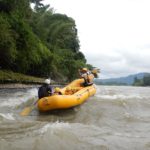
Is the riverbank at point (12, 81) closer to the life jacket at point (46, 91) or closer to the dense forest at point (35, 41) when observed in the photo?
the dense forest at point (35, 41)

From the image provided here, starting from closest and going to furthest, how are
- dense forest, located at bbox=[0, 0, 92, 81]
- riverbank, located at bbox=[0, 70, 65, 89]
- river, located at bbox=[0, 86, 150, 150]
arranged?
river, located at bbox=[0, 86, 150, 150]
riverbank, located at bbox=[0, 70, 65, 89]
dense forest, located at bbox=[0, 0, 92, 81]

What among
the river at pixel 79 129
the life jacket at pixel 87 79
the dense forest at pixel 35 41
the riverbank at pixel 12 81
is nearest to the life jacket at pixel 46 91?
the river at pixel 79 129

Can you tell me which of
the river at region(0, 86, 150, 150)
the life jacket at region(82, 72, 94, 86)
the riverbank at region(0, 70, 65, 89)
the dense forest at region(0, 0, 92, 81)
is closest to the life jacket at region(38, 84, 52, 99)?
the river at region(0, 86, 150, 150)

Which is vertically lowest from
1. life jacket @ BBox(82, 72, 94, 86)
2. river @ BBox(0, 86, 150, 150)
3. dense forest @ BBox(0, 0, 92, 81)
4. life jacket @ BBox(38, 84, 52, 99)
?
river @ BBox(0, 86, 150, 150)

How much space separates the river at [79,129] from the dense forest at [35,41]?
35.9ft

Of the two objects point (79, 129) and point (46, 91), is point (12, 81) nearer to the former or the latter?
point (46, 91)

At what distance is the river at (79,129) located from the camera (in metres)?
6.72

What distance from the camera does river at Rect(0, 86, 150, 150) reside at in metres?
6.72

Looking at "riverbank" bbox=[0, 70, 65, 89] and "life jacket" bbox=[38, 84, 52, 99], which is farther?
"riverbank" bbox=[0, 70, 65, 89]

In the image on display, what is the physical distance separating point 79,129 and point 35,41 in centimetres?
1983

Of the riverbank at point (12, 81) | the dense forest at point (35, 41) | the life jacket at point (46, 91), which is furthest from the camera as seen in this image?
the dense forest at point (35, 41)

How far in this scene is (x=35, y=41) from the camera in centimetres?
2741

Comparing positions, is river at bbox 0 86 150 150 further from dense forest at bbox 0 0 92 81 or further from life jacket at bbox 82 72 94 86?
dense forest at bbox 0 0 92 81

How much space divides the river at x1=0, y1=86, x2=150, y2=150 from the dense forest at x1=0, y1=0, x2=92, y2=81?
35.9ft
